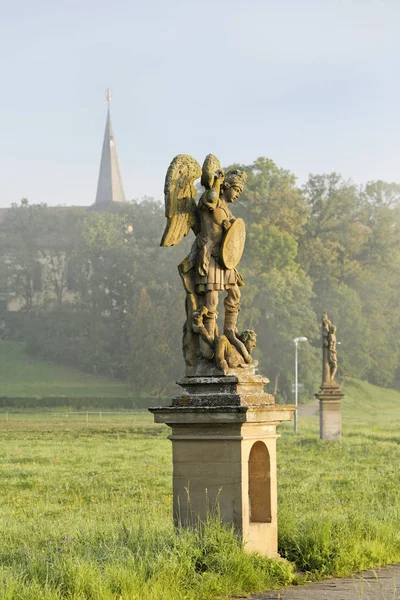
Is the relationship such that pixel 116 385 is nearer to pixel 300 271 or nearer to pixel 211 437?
pixel 300 271

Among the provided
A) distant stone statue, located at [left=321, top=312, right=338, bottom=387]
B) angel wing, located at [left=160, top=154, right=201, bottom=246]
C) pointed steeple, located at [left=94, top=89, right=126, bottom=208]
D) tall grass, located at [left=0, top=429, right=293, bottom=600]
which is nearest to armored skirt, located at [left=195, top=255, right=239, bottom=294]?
angel wing, located at [left=160, top=154, right=201, bottom=246]

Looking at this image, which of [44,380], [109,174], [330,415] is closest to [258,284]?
[44,380]

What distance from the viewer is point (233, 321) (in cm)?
1161

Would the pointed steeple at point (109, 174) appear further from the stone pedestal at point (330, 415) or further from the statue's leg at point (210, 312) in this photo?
the statue's leg at point (210, 312)

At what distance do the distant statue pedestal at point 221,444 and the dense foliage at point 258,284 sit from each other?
6450 cm

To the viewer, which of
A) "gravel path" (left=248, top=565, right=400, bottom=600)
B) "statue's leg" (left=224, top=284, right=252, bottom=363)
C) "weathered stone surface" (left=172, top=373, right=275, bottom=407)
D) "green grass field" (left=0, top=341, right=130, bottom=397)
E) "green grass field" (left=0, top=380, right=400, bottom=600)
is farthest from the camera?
"green grass field" (left=0, top=341, right=130, bottom=397)

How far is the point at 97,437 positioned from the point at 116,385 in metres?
42.8

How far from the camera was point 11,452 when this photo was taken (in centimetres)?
3262

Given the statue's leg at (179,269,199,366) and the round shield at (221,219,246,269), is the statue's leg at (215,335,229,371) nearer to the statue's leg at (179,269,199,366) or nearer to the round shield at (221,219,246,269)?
the statue's leg at (179,269,199,366)

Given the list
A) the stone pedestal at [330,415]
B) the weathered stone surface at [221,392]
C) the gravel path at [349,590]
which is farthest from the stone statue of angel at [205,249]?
the stone pedestal at [330,415]

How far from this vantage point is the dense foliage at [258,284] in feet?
259

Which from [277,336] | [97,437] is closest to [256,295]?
[277,336]

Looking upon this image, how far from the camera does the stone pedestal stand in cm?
3812

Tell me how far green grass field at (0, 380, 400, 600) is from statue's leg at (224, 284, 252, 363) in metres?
1.85
